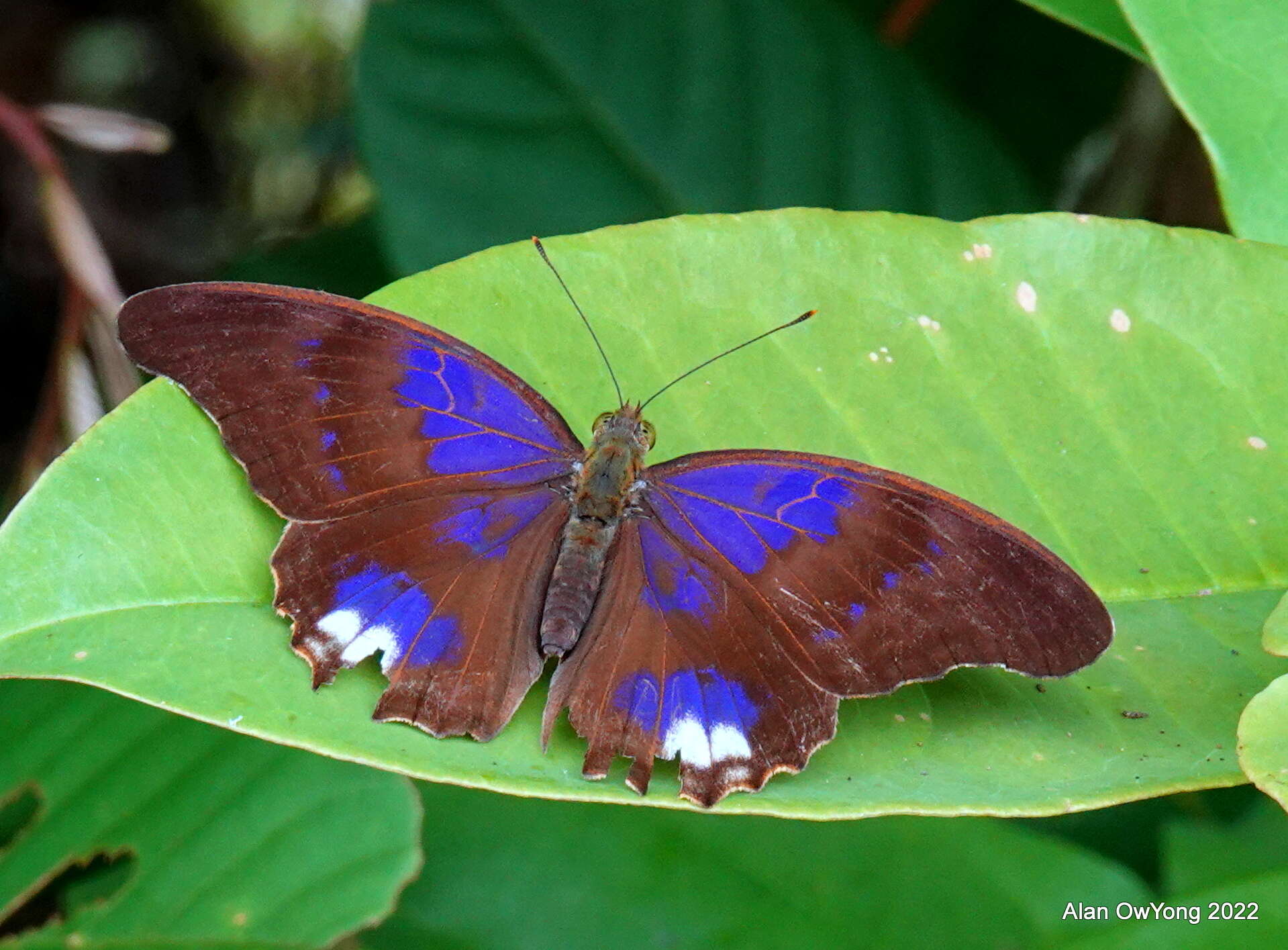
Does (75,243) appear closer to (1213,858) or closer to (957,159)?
(957,159)

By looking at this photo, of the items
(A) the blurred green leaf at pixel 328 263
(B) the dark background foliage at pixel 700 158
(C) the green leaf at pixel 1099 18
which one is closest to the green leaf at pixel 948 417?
(C) the green leaf at pixel 1099 18

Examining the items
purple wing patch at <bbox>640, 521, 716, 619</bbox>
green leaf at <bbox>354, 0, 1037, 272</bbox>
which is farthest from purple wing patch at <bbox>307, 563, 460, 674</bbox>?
green leaf at <bbox>354, 0, 1037, 272</bbox>

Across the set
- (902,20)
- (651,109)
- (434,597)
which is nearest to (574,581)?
(434,597)

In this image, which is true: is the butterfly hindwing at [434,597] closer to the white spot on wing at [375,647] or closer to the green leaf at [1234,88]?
the white spot on wing at [375,647]

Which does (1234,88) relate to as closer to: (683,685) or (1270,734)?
(1270,734)

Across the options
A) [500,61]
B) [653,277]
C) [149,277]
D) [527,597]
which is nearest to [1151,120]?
[500,61]
